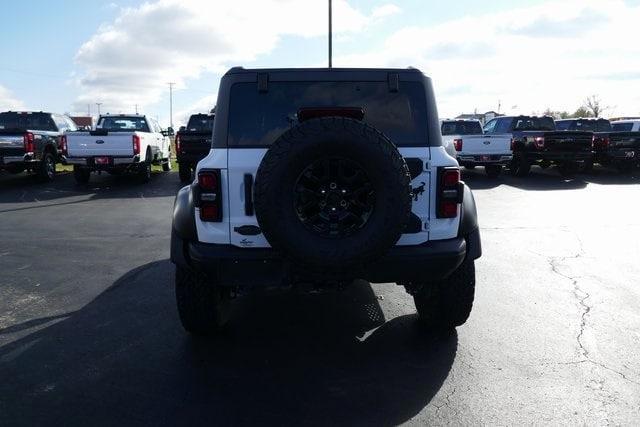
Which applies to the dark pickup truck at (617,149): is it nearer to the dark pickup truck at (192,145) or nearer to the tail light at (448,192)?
the dark pickup truck at (192,145)

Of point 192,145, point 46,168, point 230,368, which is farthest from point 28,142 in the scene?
point 230,368

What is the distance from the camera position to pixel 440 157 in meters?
3.50

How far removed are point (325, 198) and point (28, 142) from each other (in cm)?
1306

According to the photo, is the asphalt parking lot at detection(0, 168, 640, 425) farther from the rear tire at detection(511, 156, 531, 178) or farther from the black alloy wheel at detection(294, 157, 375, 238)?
the rear tire at detection(511, 156, 531, 178)

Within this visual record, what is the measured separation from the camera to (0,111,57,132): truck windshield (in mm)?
15969

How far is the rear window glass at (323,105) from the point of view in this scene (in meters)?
3.54

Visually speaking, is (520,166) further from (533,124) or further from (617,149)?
(617,149)

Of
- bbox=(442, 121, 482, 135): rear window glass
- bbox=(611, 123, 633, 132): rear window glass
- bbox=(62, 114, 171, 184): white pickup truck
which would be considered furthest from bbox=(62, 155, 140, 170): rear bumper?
bbox=(611, 123, 633, 132): rear window glass

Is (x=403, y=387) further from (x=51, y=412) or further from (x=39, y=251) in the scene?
(x=39, y=251)

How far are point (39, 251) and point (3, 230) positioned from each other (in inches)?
77.4

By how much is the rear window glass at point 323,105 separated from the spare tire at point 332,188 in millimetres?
540

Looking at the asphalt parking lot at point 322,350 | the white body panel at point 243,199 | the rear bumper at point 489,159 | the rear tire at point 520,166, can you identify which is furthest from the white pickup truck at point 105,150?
the rear tire at point 520,166

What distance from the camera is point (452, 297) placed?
12.4 feet

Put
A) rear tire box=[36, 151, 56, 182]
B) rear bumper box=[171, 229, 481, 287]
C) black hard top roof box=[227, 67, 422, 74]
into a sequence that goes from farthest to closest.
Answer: rear tire box=[36, 151, 56, 182] < black hard top roof box=[227, 67, 422, 74] < rear bumper box=[171, 229, 481, 287]
